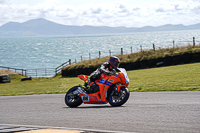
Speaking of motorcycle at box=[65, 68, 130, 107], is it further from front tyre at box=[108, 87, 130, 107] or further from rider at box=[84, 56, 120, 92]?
rider at box=[84, 56, 120, 92]

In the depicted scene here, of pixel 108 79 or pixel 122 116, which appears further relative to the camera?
pixel 108 79

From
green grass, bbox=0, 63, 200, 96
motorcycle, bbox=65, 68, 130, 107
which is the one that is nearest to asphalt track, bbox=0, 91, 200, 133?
motorcycle, bbox=65, 68, 130, 107

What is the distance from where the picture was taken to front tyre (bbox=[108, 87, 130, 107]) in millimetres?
9914

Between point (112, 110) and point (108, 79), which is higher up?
point (108, 79)

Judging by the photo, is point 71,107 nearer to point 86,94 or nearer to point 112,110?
point 86,94

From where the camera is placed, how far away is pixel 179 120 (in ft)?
24.5

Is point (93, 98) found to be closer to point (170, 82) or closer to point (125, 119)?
point (125, 119)

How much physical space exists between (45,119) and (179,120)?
3.95 meters

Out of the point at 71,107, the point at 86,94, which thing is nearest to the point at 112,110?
the point at 86,94

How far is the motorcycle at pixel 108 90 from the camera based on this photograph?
33.0 ft

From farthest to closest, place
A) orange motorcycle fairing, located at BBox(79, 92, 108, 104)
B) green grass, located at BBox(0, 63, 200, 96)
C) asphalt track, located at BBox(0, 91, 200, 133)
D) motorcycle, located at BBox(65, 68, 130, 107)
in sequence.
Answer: green grass, located at BBox(0, 63, 200, 96) → orange motorcycle fairing, located at BBox(79, 92, 108, 104) → motorcycle, located at BBox(65, 68, 130, 107) → asphalt track, located at BBox(0, 91, 200, 133)

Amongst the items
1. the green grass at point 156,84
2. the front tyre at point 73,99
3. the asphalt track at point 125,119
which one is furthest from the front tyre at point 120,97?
the green grass at point 156,84

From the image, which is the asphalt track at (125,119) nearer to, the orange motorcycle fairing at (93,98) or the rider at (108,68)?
the orange motorcycle fairing at (93,98)

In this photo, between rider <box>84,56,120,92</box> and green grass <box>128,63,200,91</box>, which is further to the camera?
green grass <box>128,63,200,91</box>
